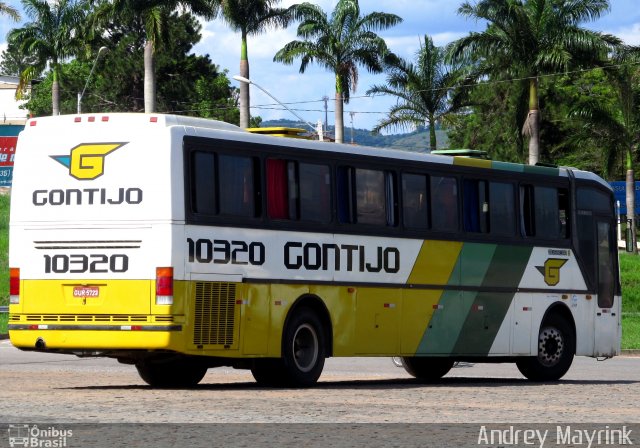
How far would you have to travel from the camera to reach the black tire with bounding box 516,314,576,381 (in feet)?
77.5

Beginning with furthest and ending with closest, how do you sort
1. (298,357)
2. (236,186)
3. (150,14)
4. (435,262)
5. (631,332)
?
(150,14), (631,332), (435,262), (298,357), (236,186)

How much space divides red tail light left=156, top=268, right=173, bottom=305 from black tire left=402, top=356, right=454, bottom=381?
275 inches

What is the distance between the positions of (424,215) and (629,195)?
5588 cm

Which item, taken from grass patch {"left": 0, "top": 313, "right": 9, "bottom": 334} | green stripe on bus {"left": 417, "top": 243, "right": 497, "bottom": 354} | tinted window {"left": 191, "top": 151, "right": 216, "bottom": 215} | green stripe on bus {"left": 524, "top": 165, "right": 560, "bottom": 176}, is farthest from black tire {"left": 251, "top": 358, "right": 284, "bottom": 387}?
grass patch {"left": 0, "top": 313, "right": 9, "bottom": 334}

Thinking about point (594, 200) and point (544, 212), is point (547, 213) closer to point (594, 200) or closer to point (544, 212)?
point (544, 212)

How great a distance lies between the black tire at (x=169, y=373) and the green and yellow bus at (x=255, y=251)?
0.03 metres

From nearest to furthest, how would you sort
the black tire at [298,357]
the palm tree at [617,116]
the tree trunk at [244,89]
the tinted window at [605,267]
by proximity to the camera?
the black tire at [298,357] → the tinted window at [605,267] → the palm tree at [617,116] → the tree trunk at [244,89]

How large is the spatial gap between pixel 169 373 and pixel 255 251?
227 cm

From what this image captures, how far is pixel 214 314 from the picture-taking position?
1802cm

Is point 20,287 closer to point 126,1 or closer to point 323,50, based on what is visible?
point 126,1

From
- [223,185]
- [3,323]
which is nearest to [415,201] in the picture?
[223,185]

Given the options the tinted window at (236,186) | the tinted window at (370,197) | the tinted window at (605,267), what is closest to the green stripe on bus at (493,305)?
the tinted window at (605,267)

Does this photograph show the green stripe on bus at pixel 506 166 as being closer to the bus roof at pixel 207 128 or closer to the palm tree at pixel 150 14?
the bus roof at pixel 207 128

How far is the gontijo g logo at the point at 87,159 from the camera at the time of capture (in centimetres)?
1803
